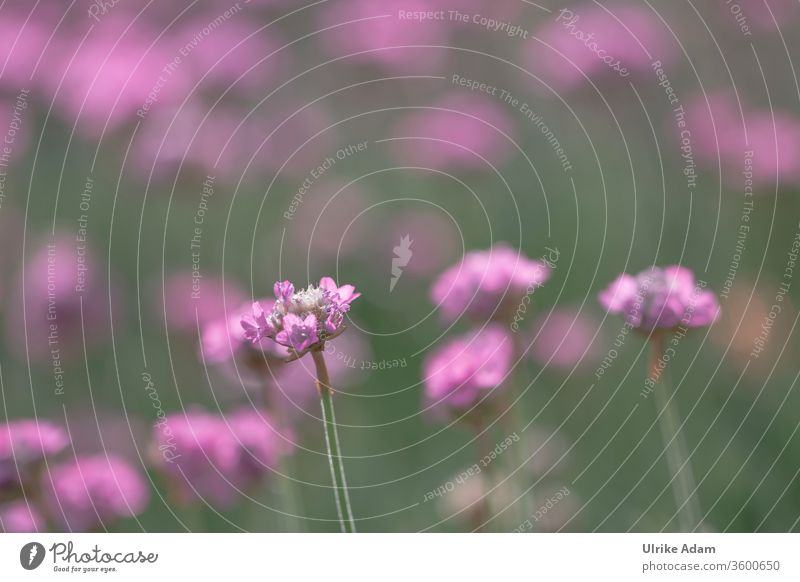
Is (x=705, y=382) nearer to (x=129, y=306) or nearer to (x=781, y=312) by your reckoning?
(x=781, y=312)

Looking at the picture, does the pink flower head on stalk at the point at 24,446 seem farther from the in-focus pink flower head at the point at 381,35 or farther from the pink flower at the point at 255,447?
the in-focus pink flower head at the point at 381,35

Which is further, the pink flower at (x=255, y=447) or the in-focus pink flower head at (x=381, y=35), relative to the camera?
the in-focus pink flower head at (x=381, y=35)

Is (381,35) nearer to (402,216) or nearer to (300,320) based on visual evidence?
(402,216)

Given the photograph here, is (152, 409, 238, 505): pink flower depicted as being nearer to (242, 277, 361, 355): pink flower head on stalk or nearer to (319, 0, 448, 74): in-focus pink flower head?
(242, 277, 361, 355): pink flower head on stalk

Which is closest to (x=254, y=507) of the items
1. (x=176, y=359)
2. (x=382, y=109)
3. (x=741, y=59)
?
(x=176, y=359)
